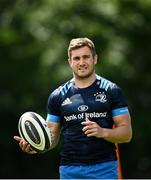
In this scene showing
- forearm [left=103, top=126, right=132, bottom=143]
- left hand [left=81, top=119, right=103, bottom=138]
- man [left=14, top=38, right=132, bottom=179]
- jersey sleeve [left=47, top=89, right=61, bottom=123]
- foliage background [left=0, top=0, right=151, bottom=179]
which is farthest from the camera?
foliage background [left=0, top=0, right=151, bottom=179]

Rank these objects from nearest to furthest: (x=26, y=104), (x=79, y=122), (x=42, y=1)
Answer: (x=79, y=122)
(x=26, y=104)
(x=42, y=1)

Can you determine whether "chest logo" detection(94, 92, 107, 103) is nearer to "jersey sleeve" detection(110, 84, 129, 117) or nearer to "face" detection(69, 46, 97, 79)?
"jersey sleeve" detection(110, 84, 129, 117)

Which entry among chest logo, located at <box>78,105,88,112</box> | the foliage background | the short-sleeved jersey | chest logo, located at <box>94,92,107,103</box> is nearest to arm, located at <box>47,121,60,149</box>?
the short-sleeved jersey

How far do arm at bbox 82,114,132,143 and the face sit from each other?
44 centimetres

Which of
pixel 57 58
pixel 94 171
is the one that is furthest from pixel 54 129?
pixel 57 58

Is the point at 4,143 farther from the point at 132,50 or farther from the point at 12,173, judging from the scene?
the point at 132,50

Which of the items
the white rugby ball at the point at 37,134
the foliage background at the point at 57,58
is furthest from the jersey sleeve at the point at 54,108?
the foliage background at the point at 57,58

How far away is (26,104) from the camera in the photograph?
1839 centimetres

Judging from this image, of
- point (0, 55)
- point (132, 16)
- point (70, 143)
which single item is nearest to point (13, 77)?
point (0, 55)

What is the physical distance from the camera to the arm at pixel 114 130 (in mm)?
7109

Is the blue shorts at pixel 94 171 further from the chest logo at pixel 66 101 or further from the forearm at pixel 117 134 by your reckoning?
the chest logo at pixel 66 101

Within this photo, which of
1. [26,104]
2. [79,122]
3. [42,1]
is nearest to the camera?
[79,122]

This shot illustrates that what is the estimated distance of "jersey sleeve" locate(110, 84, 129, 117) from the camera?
7339mm

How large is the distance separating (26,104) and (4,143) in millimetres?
1331
